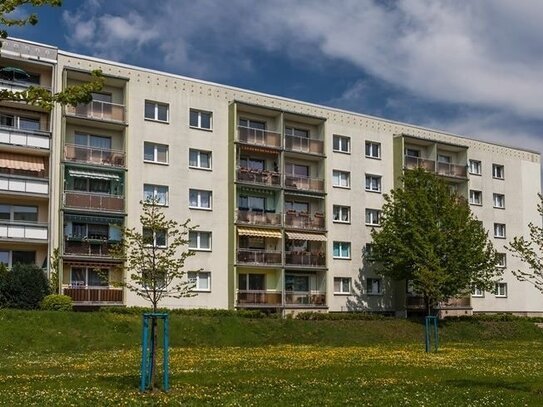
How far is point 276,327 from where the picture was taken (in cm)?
4694

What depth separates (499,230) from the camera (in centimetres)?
7644

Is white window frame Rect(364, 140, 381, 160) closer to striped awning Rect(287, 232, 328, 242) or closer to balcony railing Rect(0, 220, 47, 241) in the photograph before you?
striped awning Rect(287, 232, 328, 242)

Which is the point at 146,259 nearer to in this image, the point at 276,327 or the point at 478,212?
the point at 276,327

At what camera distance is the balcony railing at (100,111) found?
49938 mm

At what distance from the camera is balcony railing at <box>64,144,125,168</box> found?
4939 centimetres

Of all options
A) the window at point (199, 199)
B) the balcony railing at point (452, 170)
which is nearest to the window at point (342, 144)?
the balcony railing at point (452, 170)

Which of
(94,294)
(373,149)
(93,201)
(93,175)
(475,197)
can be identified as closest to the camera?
(94,294)

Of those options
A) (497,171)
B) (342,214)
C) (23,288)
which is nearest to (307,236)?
(342,214)

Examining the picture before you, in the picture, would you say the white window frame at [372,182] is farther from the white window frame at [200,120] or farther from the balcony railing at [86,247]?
the balcony railing at [86,247]

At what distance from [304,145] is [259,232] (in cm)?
870

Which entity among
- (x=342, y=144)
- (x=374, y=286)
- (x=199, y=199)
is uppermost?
(x=342, y=144)

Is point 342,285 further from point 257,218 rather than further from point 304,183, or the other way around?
point 257,218

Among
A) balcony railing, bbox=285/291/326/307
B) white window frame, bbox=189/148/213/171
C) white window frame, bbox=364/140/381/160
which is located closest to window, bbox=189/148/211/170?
white window frame, bbox=189/148/213/171

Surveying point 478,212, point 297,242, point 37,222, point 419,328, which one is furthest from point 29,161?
point 478,212
